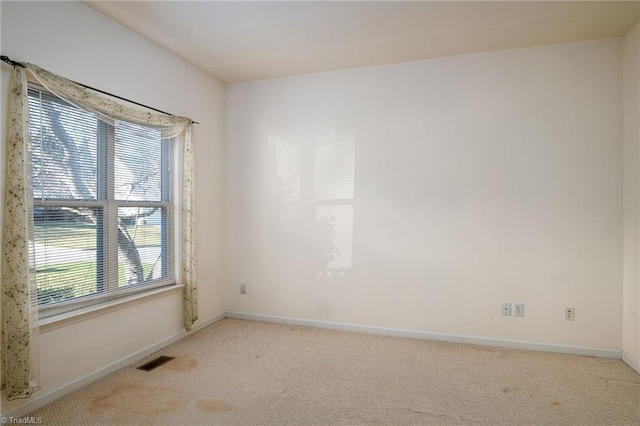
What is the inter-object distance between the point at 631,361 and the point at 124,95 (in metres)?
4.58

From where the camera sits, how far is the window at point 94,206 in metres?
2.32

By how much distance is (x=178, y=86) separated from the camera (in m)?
3.46

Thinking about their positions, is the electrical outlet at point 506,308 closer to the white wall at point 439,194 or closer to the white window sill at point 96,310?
the white wall at point 439,194

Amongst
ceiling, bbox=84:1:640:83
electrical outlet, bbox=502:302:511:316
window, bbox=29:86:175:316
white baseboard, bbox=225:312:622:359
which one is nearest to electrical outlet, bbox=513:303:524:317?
electrical outlet, bbox=502:302:511:316

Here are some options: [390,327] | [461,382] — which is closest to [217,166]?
[390,327]

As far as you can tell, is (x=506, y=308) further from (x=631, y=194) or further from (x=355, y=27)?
(x=355, y=27)

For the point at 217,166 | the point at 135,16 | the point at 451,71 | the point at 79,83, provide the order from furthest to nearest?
the point at 217,166
the point at 451,71
the point at 135,16
the point at 79,83

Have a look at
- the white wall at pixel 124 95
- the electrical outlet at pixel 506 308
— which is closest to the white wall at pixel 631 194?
the electrical outlet at pixel 506 308

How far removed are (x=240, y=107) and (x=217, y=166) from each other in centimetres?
73

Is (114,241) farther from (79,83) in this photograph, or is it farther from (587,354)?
(587,354)

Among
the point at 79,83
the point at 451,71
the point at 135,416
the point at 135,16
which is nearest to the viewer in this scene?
the point at 135,416

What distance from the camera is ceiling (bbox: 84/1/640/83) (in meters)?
2.57

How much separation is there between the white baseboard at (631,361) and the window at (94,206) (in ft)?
13.1

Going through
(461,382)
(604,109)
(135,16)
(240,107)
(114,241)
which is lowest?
(461,382)
